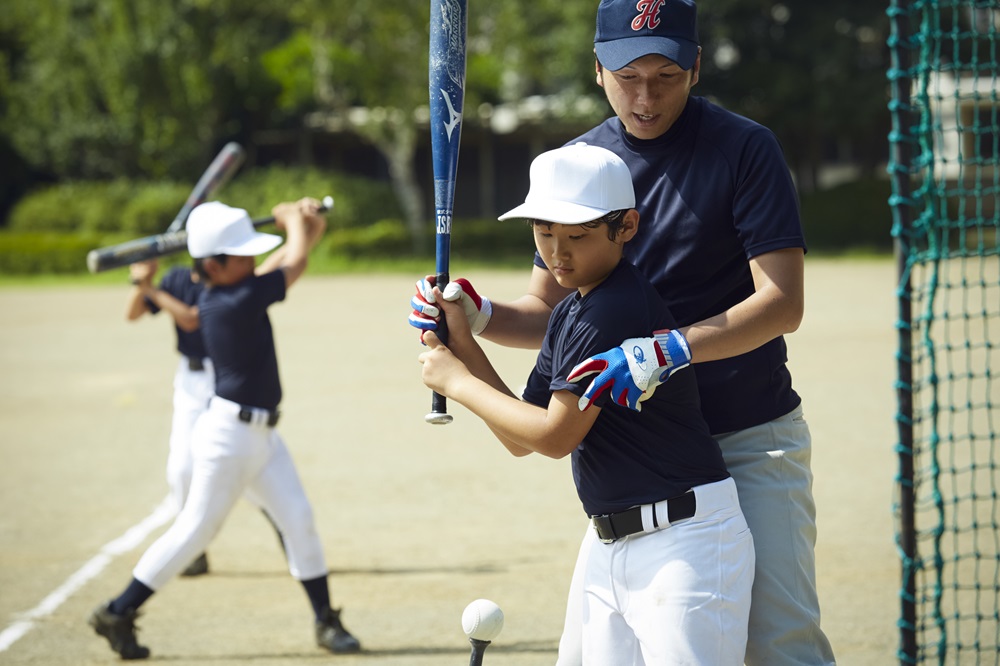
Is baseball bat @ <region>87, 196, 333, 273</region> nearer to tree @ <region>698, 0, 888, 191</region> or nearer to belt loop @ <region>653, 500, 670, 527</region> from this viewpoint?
belt loop @ <region>653, 500, 670, 527</region>

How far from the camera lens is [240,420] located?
5.29 m

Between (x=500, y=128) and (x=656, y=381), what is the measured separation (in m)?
32.9

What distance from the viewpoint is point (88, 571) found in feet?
21.5

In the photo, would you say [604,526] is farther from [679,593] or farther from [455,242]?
[455,242]

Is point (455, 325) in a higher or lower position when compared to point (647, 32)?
lower

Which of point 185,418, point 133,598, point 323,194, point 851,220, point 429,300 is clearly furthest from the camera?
point 851,220

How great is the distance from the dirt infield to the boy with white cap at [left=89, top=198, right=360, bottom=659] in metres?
0.32

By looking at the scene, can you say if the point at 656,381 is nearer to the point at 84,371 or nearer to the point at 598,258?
the point at 598,258

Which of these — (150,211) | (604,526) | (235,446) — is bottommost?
(235,446)

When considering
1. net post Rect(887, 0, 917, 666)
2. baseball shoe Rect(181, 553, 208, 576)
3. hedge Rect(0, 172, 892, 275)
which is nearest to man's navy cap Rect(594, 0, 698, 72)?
net post Rect(887, 0, 917, 666)

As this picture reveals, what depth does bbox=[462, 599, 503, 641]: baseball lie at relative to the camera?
309 cm

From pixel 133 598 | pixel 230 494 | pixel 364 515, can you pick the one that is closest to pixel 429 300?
pixel 230 494

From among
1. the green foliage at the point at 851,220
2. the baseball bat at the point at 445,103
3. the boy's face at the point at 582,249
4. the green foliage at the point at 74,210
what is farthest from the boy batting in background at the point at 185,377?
the green foliage at the point at 74,210

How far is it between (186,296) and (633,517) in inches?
179
